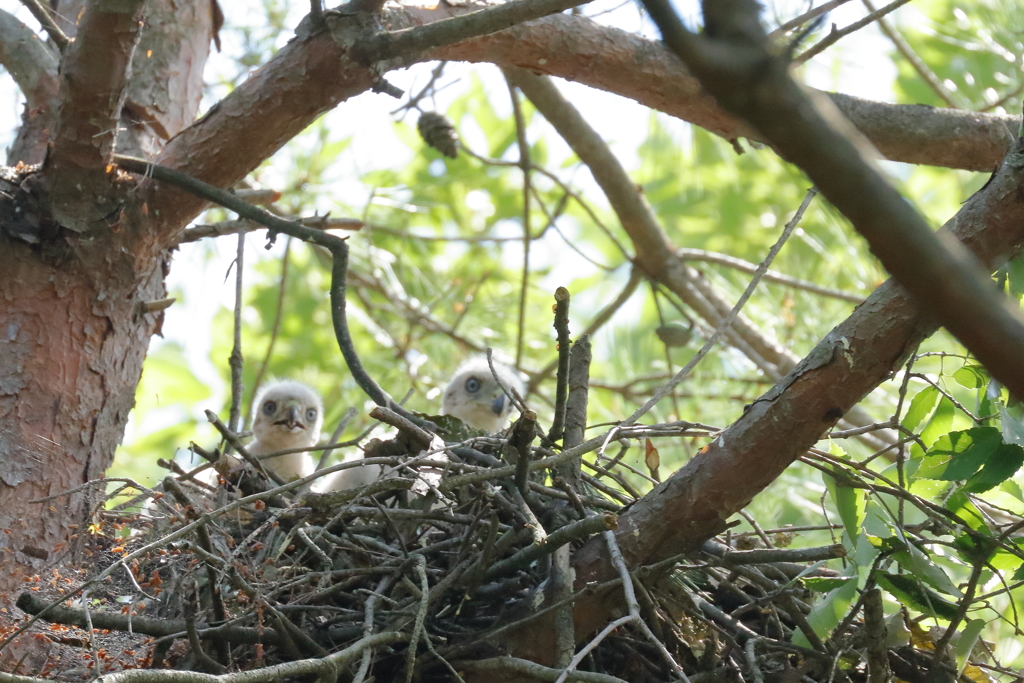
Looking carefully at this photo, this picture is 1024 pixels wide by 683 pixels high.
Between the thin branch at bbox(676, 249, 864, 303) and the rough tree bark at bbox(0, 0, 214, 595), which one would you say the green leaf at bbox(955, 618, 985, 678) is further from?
the thin branch at bbox(676, 249, 864, 303)

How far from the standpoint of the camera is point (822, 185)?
0.67m

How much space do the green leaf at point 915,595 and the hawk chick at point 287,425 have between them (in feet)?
8.05

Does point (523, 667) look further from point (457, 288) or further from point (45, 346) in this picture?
point (457, 288)

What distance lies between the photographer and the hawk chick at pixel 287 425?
12.9 ft

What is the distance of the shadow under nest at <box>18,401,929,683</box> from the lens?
169cm

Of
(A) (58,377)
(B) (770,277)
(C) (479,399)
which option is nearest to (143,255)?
(A) (58,377)

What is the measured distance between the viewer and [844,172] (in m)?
0.66

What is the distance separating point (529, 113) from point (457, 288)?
6.54ft

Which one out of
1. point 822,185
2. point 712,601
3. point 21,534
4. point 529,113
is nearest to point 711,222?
point 529,113

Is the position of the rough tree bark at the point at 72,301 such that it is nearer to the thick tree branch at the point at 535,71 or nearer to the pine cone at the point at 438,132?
the thick tree branch at the point at 535,71

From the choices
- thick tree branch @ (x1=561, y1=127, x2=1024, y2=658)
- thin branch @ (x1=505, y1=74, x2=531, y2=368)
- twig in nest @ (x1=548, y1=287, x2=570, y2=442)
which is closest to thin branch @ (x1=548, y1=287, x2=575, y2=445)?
twig in nest @ (x1=548, y1=287, x2=570, y2=442)

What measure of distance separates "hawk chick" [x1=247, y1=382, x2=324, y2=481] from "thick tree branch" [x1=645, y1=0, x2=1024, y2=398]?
132 inches

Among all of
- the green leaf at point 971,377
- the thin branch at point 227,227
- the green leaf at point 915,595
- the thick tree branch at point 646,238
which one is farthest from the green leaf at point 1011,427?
the thick tree branch at point 646,238

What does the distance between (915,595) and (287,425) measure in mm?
2664
